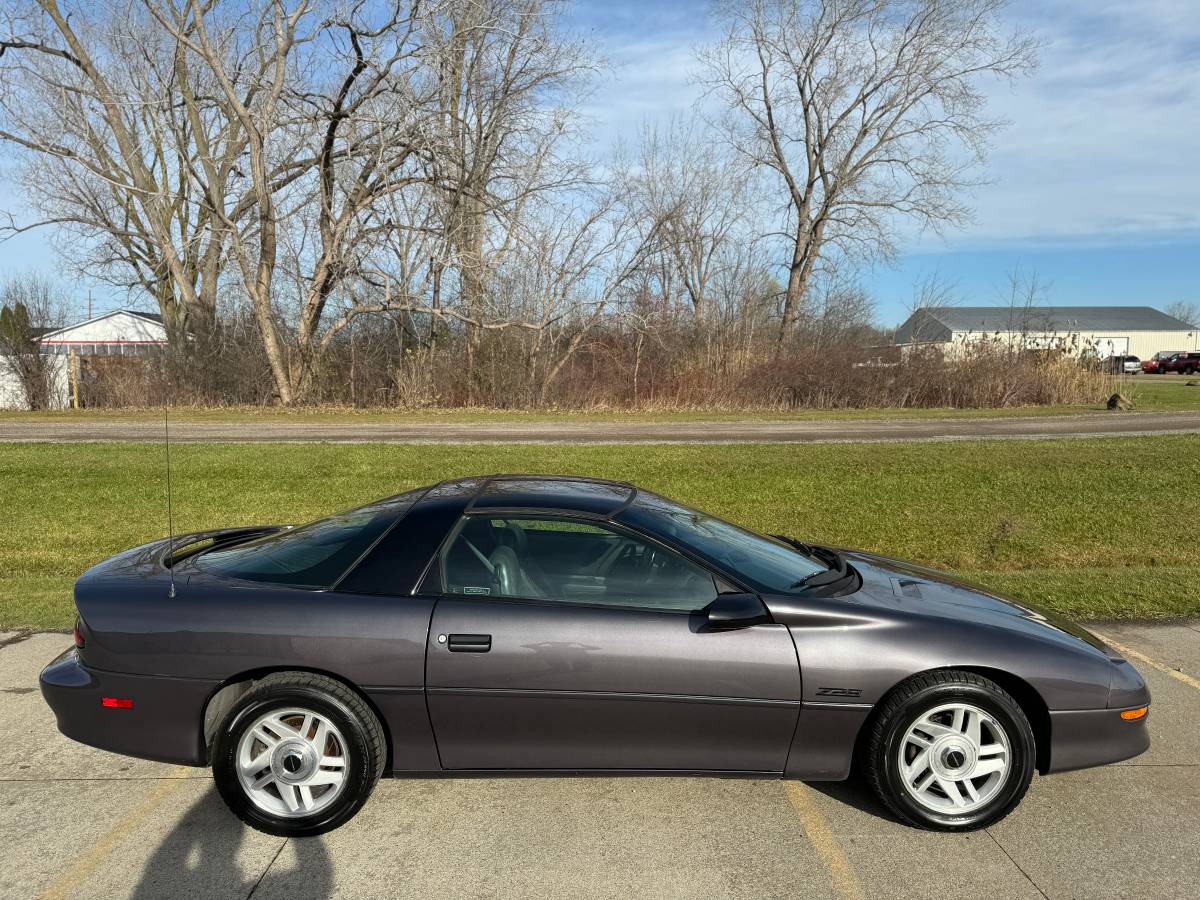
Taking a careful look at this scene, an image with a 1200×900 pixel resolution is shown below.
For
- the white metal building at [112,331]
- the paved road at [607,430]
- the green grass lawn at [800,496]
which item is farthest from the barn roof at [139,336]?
the green grass lawn at [800,496]

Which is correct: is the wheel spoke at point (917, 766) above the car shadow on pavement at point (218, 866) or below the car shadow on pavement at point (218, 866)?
above

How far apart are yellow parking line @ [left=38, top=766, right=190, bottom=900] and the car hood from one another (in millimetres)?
3010

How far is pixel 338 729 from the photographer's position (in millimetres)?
3342

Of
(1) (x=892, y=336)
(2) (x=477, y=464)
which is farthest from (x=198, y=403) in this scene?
(1) (x=892, y=336)

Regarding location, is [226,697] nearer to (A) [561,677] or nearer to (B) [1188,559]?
(A) [561,677]

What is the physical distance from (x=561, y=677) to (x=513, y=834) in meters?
0.62

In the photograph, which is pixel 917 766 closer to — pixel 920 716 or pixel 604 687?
pixel 920 716

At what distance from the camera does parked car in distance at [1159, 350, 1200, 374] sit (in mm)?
63938

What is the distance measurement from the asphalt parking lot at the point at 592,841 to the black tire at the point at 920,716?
8 centimetres

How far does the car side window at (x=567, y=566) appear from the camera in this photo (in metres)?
3.54

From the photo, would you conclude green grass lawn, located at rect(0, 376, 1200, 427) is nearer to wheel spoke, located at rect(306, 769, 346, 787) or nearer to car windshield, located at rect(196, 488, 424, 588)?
car windshield, located at rect(196, 488, 424, 588)

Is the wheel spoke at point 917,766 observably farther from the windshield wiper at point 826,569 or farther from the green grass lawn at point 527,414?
the green grass lawn at point 527,414

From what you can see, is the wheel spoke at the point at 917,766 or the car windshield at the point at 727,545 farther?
the car windshield at the point at 727,545

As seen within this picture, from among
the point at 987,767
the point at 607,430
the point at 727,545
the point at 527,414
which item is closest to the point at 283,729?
the point at 727,545
